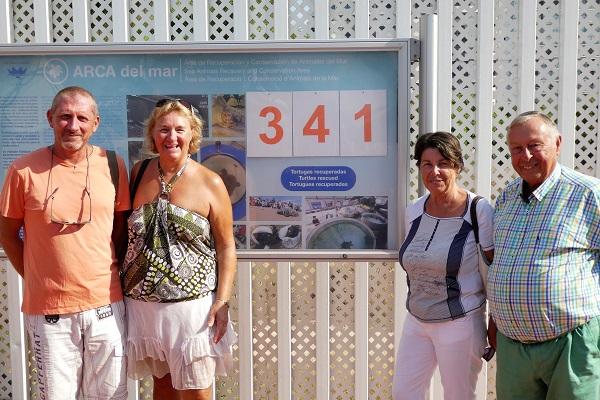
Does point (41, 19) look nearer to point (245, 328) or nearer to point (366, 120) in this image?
point (366, 120)

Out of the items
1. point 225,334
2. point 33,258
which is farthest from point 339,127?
point 33,258

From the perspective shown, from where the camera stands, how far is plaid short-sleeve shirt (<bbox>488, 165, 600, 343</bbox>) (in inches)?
105

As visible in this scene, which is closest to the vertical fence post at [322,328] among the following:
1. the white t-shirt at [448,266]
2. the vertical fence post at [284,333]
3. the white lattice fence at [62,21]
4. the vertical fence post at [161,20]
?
the vertical fence post at [284,333]

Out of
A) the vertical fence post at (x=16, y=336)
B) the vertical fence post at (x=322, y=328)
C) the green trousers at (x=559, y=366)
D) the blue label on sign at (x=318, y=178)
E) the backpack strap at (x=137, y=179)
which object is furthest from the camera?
the vertical fence post at (x=16, y=336)

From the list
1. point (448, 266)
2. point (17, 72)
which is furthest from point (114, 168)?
point (448, 266)

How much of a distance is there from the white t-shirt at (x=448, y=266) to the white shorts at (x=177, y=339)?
3.46 ft

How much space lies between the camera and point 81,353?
2877 millimetres

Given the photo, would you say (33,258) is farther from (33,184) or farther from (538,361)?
(538,361)

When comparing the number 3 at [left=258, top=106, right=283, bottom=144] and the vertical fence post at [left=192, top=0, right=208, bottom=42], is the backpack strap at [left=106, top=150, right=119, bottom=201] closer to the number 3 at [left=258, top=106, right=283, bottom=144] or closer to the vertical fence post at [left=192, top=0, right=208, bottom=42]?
the number 3 at [left=258, top=106, right=283, bottom=144]

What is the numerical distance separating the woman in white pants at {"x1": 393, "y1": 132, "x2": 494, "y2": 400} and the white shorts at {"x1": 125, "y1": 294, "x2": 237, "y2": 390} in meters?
1.07

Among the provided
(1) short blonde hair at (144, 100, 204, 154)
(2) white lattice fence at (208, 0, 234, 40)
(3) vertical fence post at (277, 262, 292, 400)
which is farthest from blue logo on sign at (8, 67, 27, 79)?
(3) vertical fence post at (277, 262, 292, 400)

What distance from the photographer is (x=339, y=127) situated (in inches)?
133

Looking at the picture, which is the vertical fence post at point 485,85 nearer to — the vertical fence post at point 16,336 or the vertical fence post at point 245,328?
the vertical fence post at point 245,328

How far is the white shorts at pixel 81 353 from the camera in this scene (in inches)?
110
